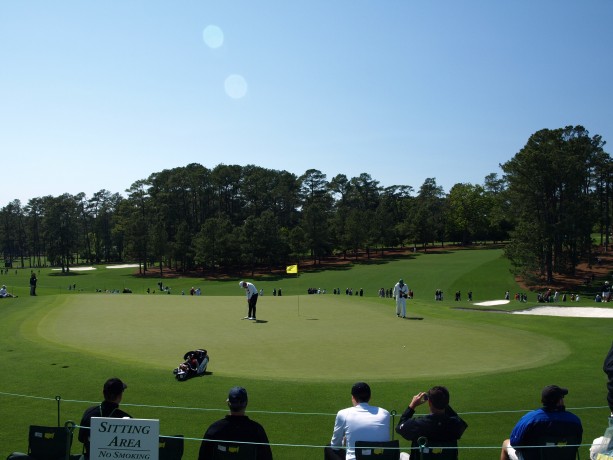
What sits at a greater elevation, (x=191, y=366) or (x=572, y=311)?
(x=191, y=366)

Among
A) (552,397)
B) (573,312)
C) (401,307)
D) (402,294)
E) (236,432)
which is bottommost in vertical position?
(573,312)

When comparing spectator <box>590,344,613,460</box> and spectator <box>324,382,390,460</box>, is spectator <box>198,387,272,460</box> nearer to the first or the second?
spectator <box>324,382,390,460</box>

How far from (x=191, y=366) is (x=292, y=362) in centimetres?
331

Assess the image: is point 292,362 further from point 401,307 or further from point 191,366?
point 401,307

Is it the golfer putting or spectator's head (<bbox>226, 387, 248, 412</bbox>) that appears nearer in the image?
spectator's head (<bbox>226, 387, 248, 412</bbox>)

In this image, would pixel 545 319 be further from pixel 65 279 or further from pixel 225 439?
pixel 65 279

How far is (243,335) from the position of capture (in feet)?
63.9

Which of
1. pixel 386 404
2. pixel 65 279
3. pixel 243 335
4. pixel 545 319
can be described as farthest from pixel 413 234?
pixel 386 404

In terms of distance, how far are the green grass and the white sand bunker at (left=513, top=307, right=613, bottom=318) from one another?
638cm

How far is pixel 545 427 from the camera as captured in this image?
6.29 metres

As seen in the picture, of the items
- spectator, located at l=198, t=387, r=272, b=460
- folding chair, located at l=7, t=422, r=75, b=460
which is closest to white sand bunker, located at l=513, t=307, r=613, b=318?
spectator, located at l=198, t=387, r=272, b=460

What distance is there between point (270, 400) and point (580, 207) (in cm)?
6955

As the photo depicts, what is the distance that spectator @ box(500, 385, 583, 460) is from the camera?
20.5 feet

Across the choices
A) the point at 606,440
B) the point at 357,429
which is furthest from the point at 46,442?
the point at 606,440
